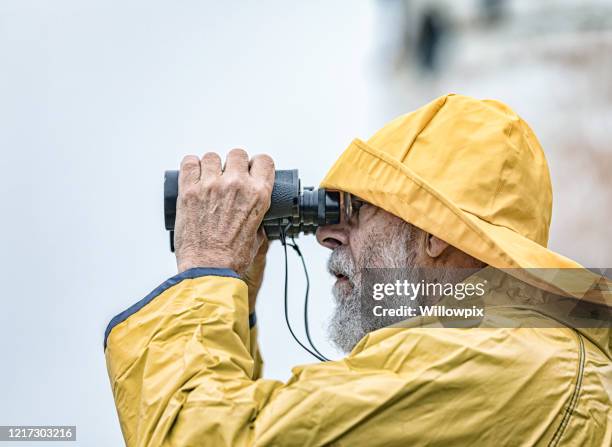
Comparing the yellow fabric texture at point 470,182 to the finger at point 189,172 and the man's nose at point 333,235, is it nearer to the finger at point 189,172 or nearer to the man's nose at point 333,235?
the man's nose at point 333,235

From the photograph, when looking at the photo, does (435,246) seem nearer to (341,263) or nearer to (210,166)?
(341,263)

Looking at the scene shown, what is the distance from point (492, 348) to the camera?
252cm

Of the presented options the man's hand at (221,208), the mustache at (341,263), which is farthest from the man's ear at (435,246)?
the man's hand at (221,208)

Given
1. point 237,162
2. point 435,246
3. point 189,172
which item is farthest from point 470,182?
point 189,172

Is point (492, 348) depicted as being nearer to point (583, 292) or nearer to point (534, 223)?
point (583, 292)

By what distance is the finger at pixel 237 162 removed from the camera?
9.95ft

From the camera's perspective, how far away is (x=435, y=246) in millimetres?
3006

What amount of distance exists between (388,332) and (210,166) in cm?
70

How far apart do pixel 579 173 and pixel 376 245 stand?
6.88m

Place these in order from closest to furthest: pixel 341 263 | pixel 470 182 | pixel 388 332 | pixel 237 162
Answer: pixel 388 332
pixel 470 182
pixel 237 162
pixel 341 263

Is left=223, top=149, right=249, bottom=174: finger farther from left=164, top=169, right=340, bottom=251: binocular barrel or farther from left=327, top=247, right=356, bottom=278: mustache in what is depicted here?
left=327, top=247, right=356, bottom=278: mustache

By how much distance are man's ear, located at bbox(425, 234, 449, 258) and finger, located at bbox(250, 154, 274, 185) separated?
1.38 ft

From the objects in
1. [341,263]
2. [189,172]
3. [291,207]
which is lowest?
[341,263]

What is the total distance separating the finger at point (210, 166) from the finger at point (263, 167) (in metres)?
0.09
